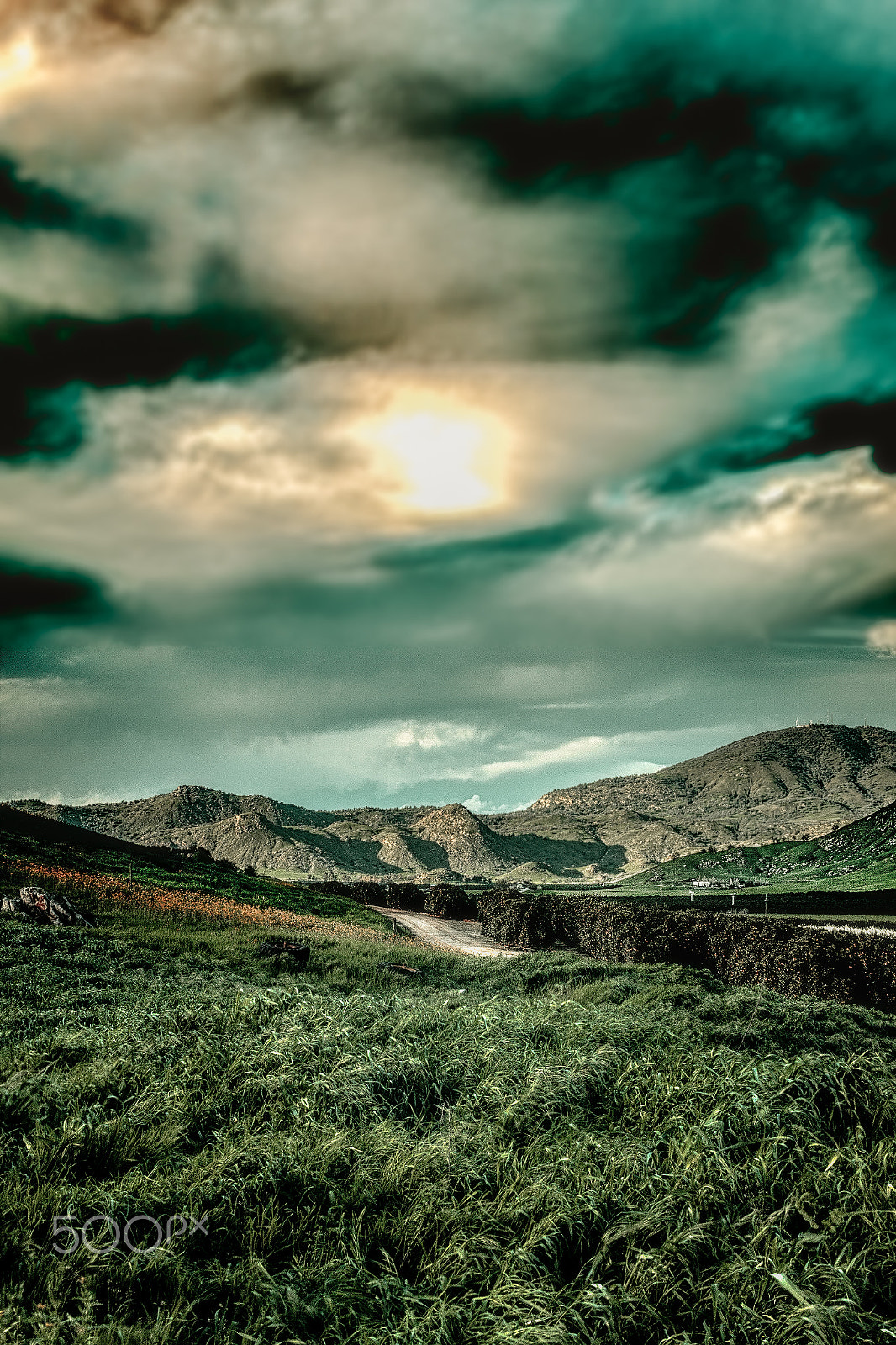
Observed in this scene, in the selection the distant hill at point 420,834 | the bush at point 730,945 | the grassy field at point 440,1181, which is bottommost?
the distant hill at point 420,834

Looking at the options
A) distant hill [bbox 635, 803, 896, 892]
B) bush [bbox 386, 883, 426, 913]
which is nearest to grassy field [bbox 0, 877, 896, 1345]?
bush [bbox 386, 883, 426, 913]

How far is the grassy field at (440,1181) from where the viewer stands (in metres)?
3.80

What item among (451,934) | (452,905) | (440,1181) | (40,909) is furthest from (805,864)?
(440,1181)

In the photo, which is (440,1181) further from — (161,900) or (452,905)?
(452,905)

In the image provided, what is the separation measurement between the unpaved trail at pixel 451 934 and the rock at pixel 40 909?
1304cm

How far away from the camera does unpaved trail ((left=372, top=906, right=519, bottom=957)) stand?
29.1 meters

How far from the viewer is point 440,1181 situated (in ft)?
15.8

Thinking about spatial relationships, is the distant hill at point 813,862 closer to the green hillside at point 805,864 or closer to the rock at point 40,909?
the green hillside at point 805,864

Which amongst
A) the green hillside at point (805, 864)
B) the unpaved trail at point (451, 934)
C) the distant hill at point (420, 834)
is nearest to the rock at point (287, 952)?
the unpaved trail at point (451, 934)

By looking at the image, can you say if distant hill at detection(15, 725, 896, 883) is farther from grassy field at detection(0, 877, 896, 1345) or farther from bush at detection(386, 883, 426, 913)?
grassy field at detection(0, 877, 896, 1345)

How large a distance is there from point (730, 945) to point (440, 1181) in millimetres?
18063

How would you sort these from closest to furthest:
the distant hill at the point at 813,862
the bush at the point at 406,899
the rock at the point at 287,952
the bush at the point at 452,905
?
the rock at the point at 287,952 < the bush at the point at 452,905 < the bush at the point at 406,899 < the distant hill at the point at 813,862

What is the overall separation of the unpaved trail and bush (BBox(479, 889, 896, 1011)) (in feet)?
5.63

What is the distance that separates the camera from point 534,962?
56.9 feet
